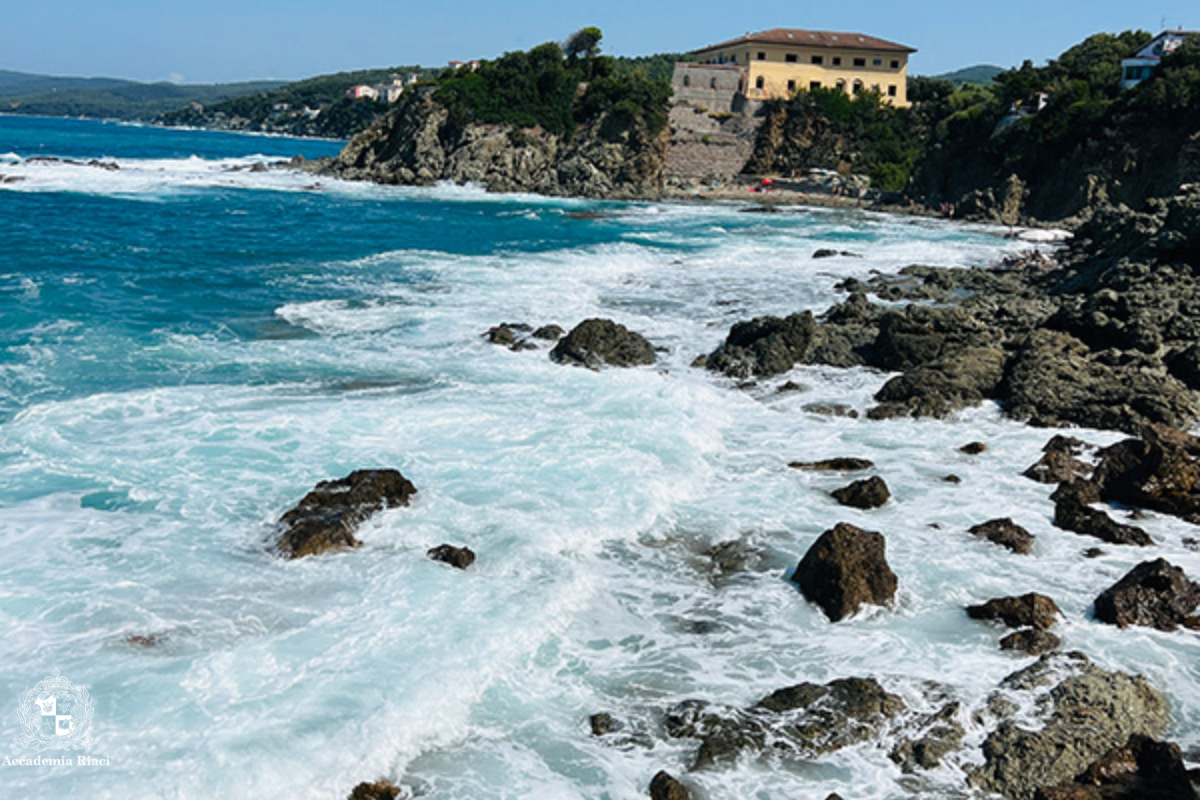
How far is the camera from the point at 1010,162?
185ft

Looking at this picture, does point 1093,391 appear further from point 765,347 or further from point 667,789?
point 667,789

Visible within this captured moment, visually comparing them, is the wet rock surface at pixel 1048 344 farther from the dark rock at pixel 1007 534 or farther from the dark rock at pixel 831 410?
the dark rock at pixel 1007 534

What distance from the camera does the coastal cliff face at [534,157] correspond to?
221 feet

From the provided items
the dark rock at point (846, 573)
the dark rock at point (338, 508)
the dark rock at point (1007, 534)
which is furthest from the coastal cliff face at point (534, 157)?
the dark rock at point (846, 573)

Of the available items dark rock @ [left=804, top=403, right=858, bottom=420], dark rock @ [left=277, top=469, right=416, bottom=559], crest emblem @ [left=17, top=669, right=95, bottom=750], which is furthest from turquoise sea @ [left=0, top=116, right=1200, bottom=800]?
dark rock @ [left=804, top=403, right=858, bottom=420]

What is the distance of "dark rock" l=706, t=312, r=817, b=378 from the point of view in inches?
770

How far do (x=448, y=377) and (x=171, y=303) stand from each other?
10.7 m

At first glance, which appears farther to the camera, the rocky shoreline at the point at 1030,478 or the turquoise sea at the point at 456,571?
the turquoise sea at the point at 456,571

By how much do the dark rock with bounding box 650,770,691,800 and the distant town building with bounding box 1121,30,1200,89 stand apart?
58.6 meters

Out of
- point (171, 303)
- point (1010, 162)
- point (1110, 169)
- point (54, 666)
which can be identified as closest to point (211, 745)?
point (54, 666)

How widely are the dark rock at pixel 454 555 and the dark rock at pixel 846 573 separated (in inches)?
151

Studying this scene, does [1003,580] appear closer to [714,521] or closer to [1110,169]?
[714,521]

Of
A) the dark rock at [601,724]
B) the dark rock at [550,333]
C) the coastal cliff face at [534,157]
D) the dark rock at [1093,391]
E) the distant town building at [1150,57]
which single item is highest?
the distant town building at [1150,57]

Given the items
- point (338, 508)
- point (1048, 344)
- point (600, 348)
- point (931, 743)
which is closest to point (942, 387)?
point (1048, 344)
